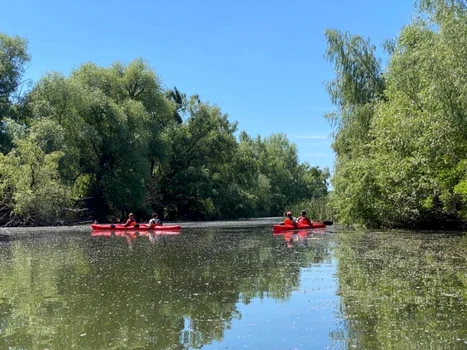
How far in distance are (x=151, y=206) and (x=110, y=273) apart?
36804 mm

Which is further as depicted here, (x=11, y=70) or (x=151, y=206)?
(x=151, y=206)

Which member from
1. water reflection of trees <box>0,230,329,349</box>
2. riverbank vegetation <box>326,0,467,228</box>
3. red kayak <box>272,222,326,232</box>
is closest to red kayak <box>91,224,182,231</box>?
red kayak <box>272,222,326,232</box>

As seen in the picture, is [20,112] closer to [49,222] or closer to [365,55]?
[49,222]

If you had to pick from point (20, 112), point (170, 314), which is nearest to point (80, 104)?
point (20, 112)

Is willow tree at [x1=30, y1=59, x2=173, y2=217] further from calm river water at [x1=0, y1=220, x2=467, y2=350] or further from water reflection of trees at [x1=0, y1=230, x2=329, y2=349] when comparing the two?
calm river water at [x1=0, y1=220, x2=467, y2=350]

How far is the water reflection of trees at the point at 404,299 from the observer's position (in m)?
5.47

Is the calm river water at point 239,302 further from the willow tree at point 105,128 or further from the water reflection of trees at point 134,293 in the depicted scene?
the willow tree at point 105,128

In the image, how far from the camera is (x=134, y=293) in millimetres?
8328

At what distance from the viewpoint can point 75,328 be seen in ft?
20.3

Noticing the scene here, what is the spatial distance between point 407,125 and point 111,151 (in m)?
26.8

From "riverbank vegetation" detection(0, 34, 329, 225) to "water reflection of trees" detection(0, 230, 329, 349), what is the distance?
1778 cm

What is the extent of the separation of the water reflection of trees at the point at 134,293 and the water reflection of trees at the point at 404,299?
4.20 feet

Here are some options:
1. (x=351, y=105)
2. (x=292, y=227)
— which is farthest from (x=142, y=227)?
(x=351, y=105)

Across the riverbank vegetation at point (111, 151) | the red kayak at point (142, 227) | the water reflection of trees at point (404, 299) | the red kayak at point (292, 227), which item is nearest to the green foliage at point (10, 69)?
the riverbank vegetation at point (111, 151)
